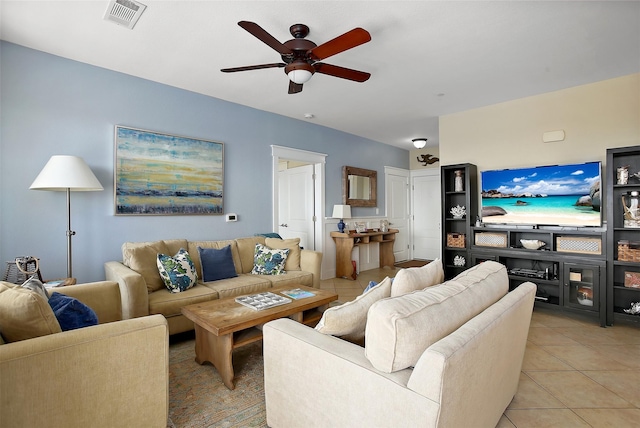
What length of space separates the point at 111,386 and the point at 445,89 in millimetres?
4039

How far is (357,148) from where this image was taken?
602 cm

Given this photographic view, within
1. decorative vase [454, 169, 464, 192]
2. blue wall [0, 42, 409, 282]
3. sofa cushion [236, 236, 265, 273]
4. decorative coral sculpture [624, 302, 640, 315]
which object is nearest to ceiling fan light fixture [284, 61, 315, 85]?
blue wall [0, 42, 409, 282]

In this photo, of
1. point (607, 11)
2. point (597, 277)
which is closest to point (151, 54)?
point (607, 11)

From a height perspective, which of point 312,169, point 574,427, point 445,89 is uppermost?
point 445,89

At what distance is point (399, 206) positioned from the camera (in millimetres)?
7121

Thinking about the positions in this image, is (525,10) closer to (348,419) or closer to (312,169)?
(348,419)

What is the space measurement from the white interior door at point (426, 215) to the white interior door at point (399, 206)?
0.21 m

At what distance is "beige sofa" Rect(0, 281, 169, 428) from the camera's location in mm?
1193

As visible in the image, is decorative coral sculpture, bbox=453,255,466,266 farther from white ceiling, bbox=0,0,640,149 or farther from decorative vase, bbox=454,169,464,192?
white ceiling, bbox=0,0,640,149

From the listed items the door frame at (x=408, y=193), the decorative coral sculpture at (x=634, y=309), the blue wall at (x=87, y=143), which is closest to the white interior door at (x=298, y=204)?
the blue wall at (x=87, y=143)

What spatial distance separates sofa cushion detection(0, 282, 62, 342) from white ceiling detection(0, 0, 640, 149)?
79.9 inches

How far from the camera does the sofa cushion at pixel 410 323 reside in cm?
111

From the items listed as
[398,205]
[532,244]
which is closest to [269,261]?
[532,244]

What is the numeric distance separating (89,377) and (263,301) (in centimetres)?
128
